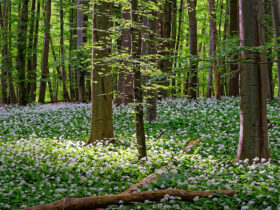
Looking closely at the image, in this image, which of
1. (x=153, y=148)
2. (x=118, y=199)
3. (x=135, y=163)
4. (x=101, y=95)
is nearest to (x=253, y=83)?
(x=153, y=148)

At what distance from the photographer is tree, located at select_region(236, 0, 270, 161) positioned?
6.84 metres

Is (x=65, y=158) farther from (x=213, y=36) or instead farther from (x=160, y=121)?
(x=213, y=36)

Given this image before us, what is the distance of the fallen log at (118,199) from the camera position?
4.44m

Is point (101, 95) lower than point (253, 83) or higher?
lower

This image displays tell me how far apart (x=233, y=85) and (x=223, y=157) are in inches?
477

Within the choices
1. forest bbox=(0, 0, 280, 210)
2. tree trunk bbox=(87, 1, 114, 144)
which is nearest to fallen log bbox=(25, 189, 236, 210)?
forest bbox=(0, 0, 280, 210)

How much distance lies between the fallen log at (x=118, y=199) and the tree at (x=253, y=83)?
233 centimetres

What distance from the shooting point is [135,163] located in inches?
298

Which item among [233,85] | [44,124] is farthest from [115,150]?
[233,85]

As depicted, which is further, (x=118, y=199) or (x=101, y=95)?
(x=101, y=95)

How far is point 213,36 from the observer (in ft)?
55.7

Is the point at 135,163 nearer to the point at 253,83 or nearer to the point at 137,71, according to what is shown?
the point at 137,71

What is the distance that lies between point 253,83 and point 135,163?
3782 mm

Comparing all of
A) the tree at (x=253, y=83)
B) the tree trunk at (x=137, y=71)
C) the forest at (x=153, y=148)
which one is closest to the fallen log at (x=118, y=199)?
the forest at (x=153, y=148)
